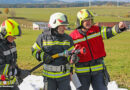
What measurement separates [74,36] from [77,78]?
0.84 meters

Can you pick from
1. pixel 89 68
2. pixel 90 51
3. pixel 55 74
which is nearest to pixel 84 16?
pixel 90 51

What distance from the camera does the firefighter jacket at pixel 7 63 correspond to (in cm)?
375

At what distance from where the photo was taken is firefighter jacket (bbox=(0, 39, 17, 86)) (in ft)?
12.3

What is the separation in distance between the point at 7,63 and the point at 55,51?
0.89 metres

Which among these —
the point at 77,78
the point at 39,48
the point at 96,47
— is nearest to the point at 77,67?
the point at 77,78

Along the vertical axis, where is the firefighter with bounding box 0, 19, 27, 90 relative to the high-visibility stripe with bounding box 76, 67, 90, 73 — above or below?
above

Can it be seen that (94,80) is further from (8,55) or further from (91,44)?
(8,55)

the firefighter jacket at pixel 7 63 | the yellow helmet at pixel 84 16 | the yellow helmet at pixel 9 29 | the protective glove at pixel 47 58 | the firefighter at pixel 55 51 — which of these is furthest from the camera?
the yellow helmet at pixel 84 16

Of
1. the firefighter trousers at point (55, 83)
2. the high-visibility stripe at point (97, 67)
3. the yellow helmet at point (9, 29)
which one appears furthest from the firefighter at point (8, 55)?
the high-visibility stripe at point (97, 67)

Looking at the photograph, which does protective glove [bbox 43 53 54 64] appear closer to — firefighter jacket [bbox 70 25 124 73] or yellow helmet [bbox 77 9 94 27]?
firefighter jacket [bbox 70 25 124 73]

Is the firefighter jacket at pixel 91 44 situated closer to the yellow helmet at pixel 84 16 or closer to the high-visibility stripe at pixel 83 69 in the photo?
the high-visibility stripe at pixel 83 69

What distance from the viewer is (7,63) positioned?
12.6 ft

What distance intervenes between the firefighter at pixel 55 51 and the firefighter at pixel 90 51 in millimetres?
394

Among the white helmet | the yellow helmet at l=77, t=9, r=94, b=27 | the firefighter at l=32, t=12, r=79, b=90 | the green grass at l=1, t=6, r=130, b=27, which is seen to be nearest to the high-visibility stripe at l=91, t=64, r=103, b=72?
the firefighter at l=32, t=12, r=79, b=90
